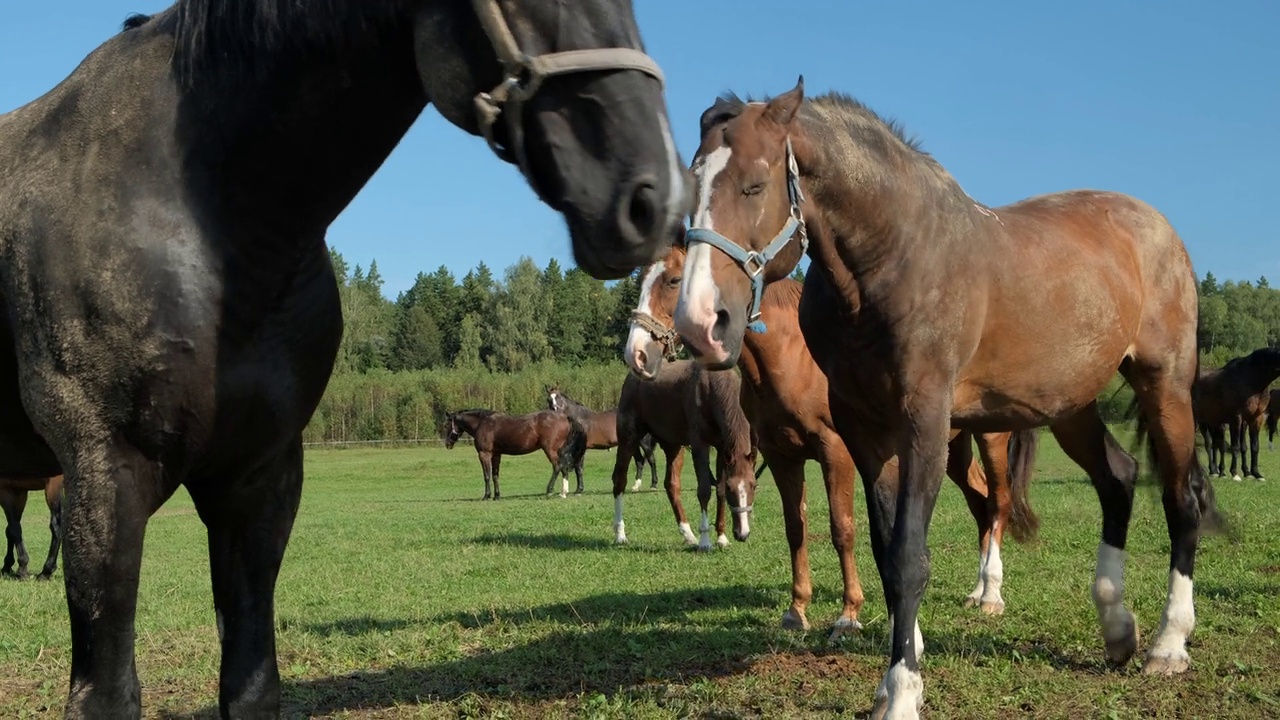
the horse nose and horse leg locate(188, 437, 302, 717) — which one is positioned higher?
the horse nose

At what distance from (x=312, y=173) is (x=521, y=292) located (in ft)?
250

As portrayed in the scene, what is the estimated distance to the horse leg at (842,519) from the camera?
241 inches

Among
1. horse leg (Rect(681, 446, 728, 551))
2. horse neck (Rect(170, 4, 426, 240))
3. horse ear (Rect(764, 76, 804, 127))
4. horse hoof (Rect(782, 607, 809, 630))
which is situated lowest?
horse hoof (Rect(782, 607, 809, 630))

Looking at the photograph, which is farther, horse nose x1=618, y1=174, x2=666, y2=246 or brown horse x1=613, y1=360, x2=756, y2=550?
brown horse x1=613, y1=360, x2=756, y2=550

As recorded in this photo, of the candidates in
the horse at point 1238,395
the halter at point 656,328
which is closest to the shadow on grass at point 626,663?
the halter at point 656,328

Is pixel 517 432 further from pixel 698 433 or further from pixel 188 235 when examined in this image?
pixel 188 235

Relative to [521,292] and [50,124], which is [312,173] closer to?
[50,124]

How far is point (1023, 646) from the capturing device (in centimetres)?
527

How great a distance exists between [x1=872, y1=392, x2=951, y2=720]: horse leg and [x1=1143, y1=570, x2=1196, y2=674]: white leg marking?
4.60ft

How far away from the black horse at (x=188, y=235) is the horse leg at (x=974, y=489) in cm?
566

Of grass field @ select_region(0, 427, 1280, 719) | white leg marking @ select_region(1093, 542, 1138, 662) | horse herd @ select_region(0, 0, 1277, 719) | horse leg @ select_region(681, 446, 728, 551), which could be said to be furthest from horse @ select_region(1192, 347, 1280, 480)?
horse herd @ select_region(0, 0, 1277, 719)

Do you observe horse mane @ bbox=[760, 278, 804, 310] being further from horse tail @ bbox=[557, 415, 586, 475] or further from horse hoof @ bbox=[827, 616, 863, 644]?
horse tail @ bbox=[557, 415, 586, 475]

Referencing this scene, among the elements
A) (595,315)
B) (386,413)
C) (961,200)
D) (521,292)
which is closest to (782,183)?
(961,200)

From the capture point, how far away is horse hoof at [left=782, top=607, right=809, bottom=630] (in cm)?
635
